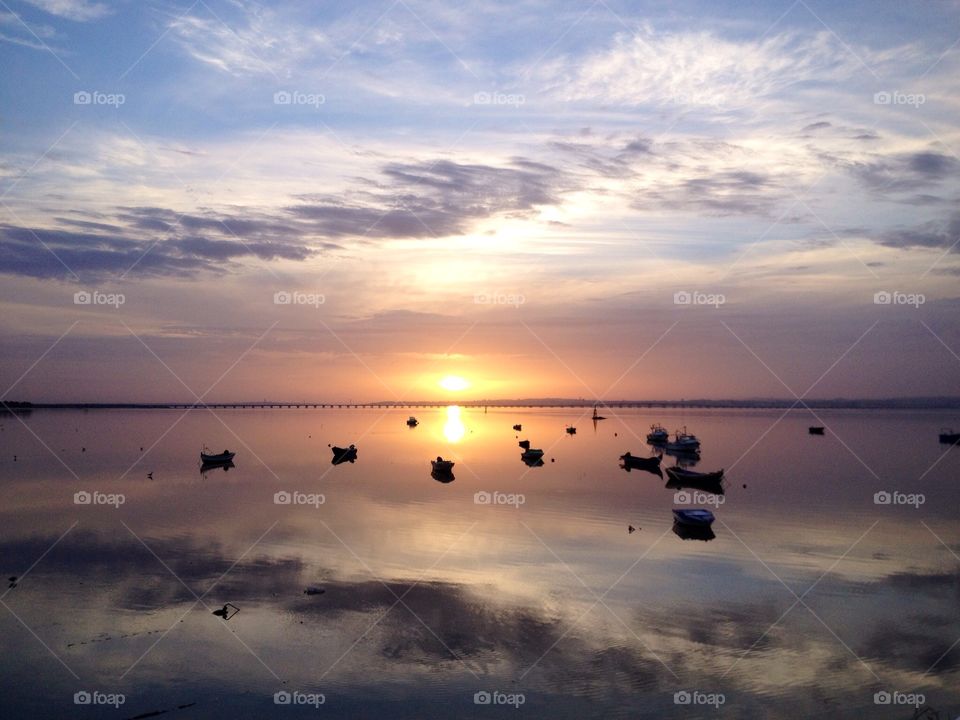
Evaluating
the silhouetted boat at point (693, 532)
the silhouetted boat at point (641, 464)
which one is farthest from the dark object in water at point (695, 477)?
the silhouetted boat at point (693, 532)

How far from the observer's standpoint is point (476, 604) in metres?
21.4

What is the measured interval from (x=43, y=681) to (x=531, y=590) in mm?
13691

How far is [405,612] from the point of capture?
68.4 ft

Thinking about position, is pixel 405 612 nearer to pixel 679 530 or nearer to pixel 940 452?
pixel 679 530

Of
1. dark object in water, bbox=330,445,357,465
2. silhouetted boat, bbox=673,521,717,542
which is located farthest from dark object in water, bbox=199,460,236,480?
silhouetted boat, bbox=673,521,717,542

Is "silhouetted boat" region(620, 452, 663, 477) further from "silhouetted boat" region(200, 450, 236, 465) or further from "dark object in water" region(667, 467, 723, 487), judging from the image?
"silhouetted boat" region(200, 450, 236, 465)

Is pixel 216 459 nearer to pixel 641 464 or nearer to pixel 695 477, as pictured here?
pixel 641 464

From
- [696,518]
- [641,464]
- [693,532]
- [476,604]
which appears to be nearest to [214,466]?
[641,464]

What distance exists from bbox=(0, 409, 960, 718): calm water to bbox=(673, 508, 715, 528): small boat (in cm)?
74

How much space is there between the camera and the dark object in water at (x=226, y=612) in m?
20.2

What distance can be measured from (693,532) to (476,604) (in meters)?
14.5

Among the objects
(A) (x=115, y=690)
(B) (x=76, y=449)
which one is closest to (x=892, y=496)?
(A) (x=115, y=690)

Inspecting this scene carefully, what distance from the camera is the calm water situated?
52.6 ft

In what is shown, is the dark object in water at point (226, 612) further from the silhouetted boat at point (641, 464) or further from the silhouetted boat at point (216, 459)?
the silhouetted boat at point (641, 464)
